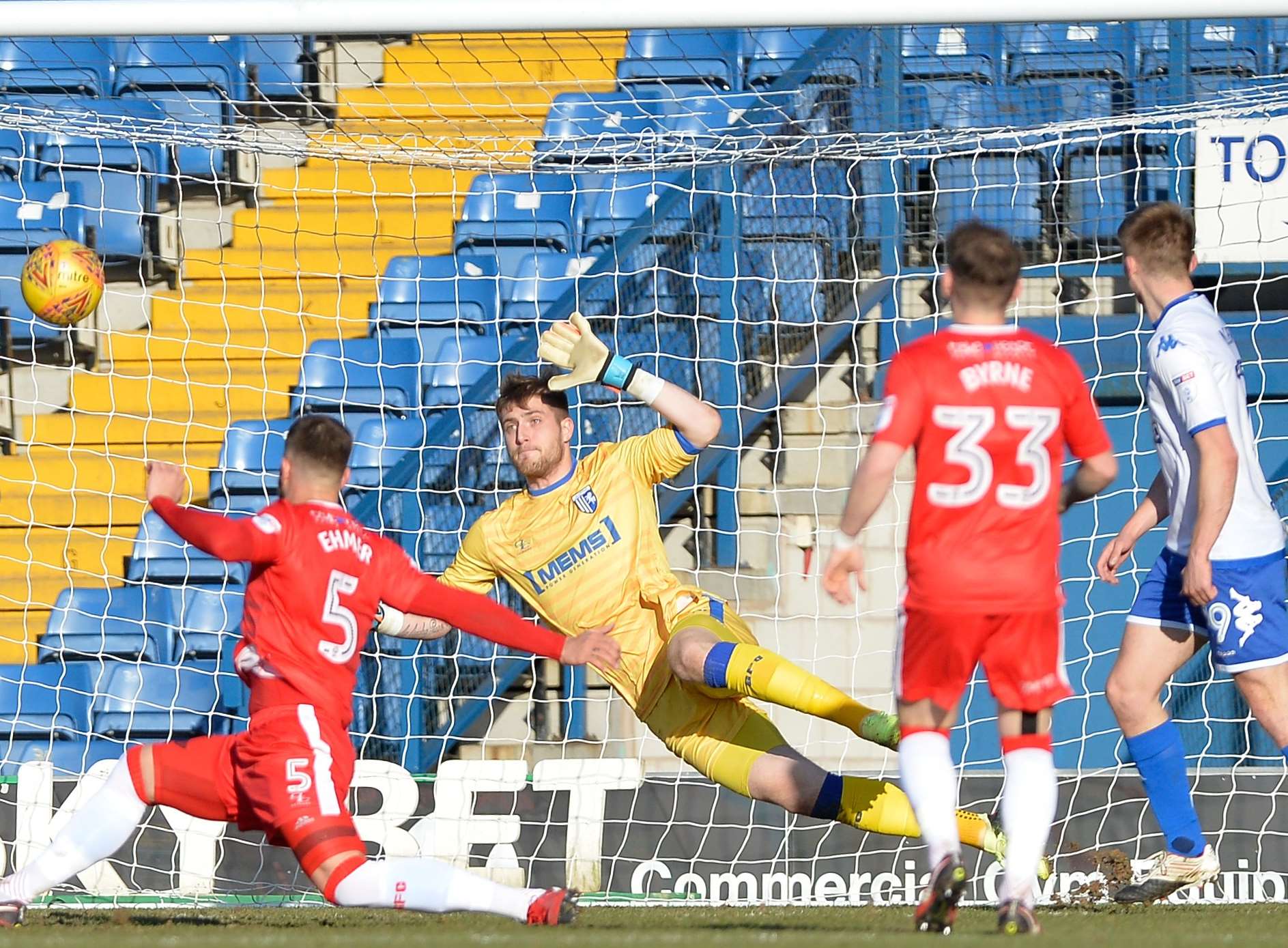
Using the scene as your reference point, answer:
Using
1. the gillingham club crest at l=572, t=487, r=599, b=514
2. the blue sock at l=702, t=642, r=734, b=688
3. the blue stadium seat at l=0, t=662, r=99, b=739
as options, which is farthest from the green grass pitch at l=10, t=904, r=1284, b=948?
the blue stadium seat at l=0, t=662, r=99, b=739

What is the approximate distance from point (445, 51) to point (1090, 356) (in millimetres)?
4115

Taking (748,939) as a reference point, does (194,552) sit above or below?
above

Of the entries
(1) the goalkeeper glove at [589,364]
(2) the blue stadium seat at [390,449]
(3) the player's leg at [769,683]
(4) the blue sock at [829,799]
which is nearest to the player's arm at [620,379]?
(1) the goalkeeper glove at [589,364]

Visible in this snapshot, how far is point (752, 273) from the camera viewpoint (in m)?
7.94

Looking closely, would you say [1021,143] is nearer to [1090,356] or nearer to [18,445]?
[1090,356]

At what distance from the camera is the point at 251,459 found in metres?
8.25

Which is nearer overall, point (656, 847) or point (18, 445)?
point (656, 847)

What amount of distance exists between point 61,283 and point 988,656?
4.02 metres

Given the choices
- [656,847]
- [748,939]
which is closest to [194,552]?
[656,847]

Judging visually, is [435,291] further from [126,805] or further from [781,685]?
[126,805]

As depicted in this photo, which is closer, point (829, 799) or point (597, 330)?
point (829, 799)

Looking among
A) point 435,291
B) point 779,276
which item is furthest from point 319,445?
point 435,291

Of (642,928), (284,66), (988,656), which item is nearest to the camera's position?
(988,656)

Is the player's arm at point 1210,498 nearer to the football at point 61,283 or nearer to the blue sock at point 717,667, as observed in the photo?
the blue sock at point 717,667
